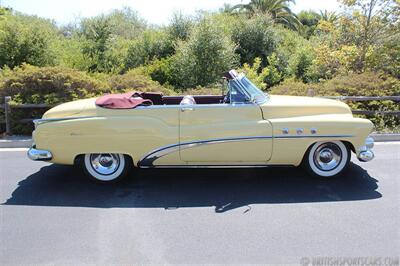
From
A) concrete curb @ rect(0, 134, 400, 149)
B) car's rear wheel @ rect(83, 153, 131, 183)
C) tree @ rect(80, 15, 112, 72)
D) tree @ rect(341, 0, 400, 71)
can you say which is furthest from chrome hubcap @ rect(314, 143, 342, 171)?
tree @ rect(80, 15, 112, 72)

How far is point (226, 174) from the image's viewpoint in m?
6.23

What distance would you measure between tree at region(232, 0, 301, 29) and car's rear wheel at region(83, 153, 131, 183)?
101ft

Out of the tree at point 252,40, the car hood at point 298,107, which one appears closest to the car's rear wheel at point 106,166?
the car hood at point 298,107

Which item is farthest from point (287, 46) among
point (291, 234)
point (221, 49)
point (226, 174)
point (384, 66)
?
point (291, 234)

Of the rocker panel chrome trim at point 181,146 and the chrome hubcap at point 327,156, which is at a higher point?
the rocker panel chrome trim at point 181,146

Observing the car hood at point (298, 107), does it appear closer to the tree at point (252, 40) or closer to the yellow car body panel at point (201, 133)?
the yellow car body panel at point (201, 133)

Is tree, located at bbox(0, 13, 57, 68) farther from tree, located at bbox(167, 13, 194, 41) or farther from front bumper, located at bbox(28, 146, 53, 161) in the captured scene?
front bumper, located at bbox(28, 146, 53, 161)

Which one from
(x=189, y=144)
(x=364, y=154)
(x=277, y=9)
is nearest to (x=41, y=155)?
(x=189, y=144)

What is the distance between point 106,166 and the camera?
5953 millimetres

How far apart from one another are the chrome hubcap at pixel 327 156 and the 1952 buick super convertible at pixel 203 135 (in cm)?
1

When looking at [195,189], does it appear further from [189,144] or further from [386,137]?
[386,137]

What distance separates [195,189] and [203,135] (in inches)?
27.7

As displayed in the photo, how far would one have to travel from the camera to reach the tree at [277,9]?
35812 mm

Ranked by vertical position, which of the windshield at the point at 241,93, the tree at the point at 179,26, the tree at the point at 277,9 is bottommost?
the windshield at the point at 241,93
